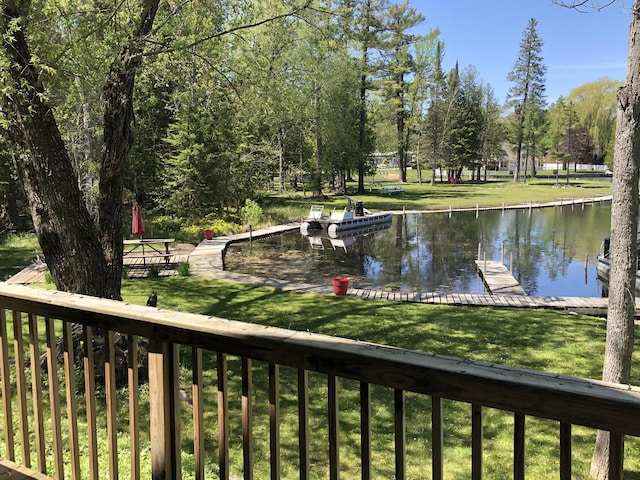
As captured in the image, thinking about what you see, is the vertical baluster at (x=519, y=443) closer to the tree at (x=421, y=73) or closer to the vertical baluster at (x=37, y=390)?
the vertical baluster at (x=37, y=390)

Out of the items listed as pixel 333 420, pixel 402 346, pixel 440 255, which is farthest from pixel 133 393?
pixel 440 255

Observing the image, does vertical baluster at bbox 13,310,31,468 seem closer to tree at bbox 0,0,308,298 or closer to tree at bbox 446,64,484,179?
tree at bbox 0,0,308,298

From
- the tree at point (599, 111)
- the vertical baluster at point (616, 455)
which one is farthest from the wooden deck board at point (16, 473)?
the tree at point (599, 111)

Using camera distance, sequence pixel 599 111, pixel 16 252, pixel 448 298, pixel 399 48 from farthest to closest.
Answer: pixel 599 111, pixel 399 48, pixel 16 252, pixel 448 298

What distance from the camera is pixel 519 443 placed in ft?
4.42

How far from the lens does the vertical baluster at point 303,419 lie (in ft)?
5.17

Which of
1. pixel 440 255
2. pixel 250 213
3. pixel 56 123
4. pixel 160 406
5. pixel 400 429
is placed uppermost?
pixel 56 123

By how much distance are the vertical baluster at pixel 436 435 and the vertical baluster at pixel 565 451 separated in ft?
0.96

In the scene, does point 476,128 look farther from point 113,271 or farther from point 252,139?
point 113,271

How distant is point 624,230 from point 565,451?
2681mm

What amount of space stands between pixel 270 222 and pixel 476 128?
122ft

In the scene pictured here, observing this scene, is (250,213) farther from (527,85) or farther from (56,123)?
(527,85)

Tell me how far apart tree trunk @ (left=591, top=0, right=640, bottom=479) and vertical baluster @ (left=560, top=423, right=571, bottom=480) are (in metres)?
2.53

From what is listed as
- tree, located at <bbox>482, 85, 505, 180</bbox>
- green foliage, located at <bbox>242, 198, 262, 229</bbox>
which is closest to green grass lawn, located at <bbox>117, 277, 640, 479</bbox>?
green foliage, located at <bbox>242, 198, 262, 229</bbox>
